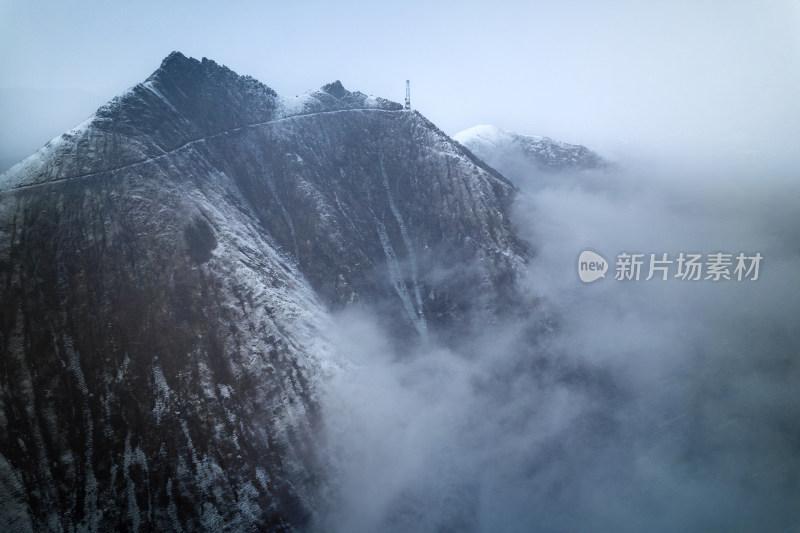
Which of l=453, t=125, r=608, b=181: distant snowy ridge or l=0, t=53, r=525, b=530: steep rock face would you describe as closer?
l=0, t=53, r=525, b=530: steep rock face

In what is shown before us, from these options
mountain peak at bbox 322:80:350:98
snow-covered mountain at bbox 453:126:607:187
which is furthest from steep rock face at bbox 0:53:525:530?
snow-covered mountain at bbox 453:126:607:187

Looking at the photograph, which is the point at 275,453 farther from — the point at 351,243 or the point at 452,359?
the point at 351,243

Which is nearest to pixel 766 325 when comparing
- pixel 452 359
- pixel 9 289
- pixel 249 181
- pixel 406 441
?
pixel 452 359

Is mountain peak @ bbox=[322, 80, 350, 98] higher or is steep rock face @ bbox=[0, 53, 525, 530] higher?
mountain peak @ bbox=[322, 80, 350, 98]

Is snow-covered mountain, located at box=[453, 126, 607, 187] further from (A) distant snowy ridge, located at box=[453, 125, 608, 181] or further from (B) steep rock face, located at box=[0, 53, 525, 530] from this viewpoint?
(B) steep rock face, located at box=[0, 53, 525, 530]

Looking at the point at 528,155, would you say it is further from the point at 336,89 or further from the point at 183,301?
the point at 183,301

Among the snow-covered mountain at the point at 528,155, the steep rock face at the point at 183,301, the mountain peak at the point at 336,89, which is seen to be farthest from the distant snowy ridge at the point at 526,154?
the steep rock face at the point at 183,301
